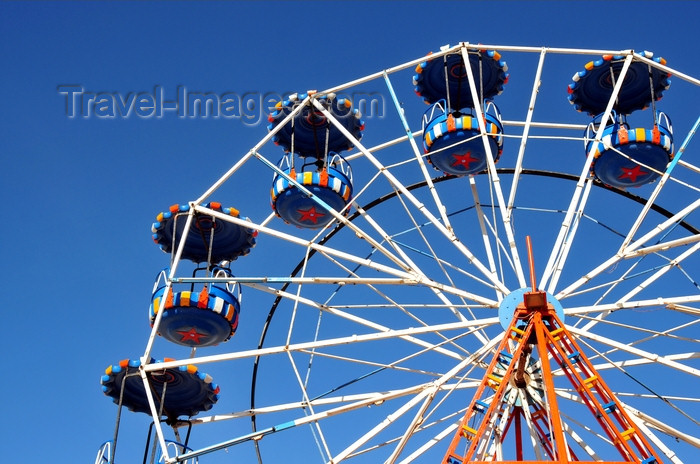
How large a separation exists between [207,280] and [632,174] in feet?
23.4

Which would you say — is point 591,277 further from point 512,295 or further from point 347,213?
point 347,213

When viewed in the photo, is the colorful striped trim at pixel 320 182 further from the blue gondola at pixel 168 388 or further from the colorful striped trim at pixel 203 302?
the blue gondola at pixel 168 388

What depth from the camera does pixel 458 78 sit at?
17.1 metres

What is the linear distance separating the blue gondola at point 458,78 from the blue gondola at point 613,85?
1.41 meters

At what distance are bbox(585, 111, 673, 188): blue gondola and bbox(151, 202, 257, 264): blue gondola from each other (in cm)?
603

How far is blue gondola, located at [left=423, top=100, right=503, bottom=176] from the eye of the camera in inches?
607

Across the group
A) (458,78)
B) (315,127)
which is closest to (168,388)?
(315,127)

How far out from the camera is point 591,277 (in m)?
13.4

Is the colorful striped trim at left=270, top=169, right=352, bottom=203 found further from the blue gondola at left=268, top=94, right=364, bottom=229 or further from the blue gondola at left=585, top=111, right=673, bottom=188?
the blue gondola at left=585, top=111, right=673, bottom=188

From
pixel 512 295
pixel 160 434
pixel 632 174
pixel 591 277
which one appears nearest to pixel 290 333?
pixel 160 434

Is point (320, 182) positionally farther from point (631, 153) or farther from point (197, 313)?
point (631, 153)

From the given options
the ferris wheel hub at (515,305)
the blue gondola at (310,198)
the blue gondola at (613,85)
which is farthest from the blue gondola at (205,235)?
the blue gondola at (613,85)

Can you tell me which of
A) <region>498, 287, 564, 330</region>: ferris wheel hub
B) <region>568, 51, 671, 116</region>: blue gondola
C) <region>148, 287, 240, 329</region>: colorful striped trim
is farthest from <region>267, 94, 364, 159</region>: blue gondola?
<region>498, 287, 564, 330</region>: ferris wheel hub

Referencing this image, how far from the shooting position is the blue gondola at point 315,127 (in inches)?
655
